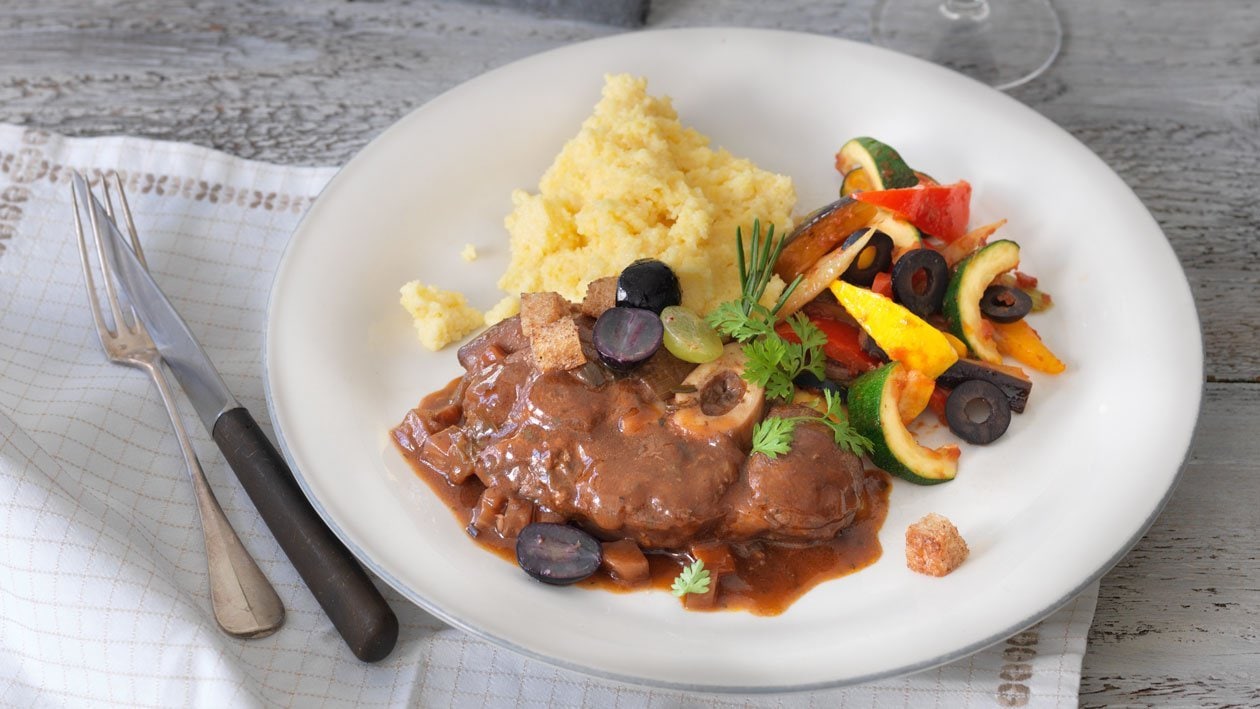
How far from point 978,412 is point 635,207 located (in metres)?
1.53

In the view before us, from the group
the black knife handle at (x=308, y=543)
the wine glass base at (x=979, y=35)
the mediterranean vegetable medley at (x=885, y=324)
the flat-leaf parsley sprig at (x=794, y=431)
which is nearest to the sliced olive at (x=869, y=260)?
the mediterranean vegetable medley at (x=885, y=324)

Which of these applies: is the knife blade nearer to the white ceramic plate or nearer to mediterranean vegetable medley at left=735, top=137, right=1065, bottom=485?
the white ceramic plate

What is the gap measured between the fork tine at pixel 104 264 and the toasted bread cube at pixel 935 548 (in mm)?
3190

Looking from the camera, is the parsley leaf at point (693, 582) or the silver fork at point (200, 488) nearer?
the parsley leaf at point (693, 582)

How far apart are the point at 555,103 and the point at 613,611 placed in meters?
2.61

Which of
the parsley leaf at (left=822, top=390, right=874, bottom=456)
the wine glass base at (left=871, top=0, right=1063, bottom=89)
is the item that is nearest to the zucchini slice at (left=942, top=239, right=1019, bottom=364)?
the parsley leaf at (left=822, top=390, right=874, bottom=456)

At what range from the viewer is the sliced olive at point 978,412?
4180 millimetres

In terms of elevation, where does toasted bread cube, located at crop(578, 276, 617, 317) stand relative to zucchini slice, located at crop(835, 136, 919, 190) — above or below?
below

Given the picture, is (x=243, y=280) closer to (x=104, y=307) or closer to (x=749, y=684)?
(x=104, y=307)

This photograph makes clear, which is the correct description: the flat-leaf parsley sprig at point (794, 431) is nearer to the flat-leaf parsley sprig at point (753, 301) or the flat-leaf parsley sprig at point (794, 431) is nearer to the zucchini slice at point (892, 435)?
the zucchini slice at point (892, 435)

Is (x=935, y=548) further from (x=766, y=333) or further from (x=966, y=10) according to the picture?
(x=966, y=10)

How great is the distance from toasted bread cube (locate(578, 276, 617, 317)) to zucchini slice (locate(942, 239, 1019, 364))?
1.29 m

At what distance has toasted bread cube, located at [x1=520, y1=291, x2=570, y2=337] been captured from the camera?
408 centimetres

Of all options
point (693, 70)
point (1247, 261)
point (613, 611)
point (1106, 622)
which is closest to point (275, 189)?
point (693, 70)
